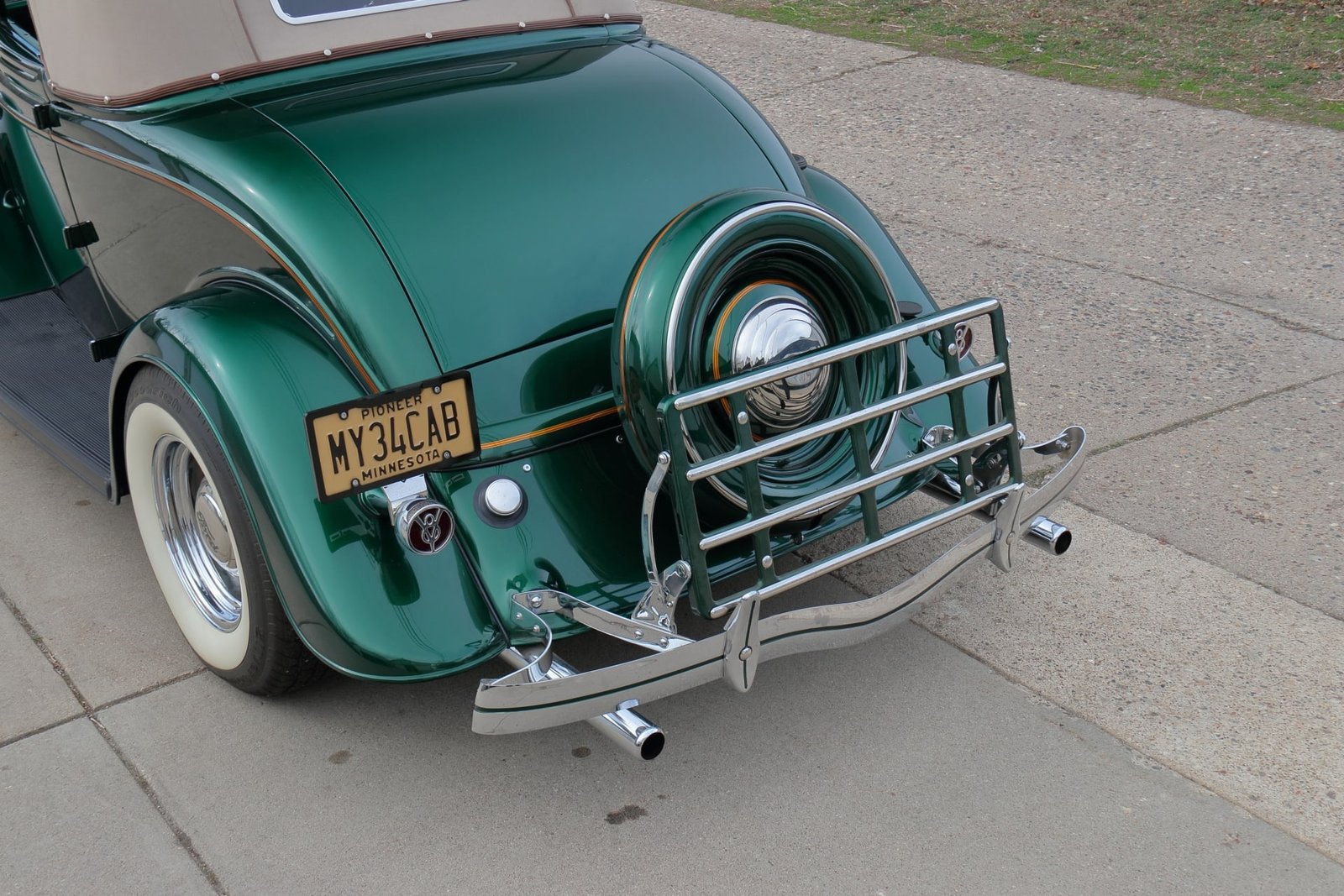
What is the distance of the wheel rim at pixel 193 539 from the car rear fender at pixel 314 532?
1.27 feet

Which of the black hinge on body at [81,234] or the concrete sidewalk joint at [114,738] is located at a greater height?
the black hinge on body at [81,234]

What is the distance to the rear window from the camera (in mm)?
3418

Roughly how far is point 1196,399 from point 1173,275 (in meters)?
1.16

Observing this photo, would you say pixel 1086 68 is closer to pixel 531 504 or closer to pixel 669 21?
pixel 669 21

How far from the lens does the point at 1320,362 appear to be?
15.9 feet

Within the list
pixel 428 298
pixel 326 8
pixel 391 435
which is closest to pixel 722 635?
pixel 391 435

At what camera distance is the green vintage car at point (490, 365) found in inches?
106

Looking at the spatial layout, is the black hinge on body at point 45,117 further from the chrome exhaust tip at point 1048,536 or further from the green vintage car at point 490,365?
the chrome exhaust tip at point 1048,536

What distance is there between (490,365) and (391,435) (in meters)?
0.33

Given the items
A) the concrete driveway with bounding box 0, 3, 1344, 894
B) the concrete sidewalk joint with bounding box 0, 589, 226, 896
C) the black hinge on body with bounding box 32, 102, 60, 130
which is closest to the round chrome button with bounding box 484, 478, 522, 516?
the concrete driveway with bounding box 0, 3, 1344, 894

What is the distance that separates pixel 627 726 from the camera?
258 cm

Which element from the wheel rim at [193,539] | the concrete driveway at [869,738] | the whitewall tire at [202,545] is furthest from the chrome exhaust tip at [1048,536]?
the wheel rim at [193,539]

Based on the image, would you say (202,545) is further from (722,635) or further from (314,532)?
(722,635)

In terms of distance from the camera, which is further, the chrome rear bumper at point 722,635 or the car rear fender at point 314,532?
the car rear fender at point 314,532
